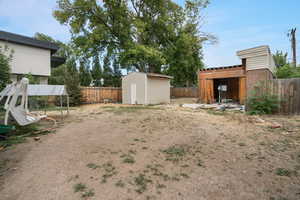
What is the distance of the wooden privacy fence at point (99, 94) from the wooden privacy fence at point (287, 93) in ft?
40.7

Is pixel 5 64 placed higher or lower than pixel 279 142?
higher

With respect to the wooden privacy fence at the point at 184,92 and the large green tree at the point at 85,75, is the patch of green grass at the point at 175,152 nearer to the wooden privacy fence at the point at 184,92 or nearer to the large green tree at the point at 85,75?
the wooden privacy fence at the point at 184,92

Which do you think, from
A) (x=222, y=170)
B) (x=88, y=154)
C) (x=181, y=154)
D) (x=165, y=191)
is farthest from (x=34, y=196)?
(x=222, y=170)

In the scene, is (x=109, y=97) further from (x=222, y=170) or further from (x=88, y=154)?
(x=222, y=170)

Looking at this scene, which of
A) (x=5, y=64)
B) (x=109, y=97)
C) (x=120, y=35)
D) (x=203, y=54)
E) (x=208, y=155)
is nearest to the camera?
(x=208, y=155)

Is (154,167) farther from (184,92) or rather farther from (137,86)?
(184,92)

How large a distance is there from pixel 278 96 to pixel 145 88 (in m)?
8.22

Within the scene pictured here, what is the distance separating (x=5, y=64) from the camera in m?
7.92

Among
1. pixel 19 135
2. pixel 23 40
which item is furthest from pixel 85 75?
pixel 19 135

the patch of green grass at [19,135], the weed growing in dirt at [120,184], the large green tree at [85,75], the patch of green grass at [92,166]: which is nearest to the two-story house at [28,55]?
the patch of green grass at [19,135]

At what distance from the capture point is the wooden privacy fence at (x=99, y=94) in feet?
43.1

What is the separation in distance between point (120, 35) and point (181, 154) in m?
16.1

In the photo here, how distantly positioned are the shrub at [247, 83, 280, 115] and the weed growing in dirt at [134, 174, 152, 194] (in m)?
6.61

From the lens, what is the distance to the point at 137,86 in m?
12.5
